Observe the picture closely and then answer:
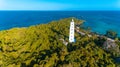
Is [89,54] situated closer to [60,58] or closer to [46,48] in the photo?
[60,58]

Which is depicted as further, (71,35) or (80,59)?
(71,35)

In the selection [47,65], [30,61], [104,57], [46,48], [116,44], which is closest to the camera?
[47,65]

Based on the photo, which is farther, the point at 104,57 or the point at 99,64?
the point at 104,57

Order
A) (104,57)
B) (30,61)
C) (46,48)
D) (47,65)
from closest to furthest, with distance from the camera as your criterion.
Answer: (47,65), (30,61), (104,57), (46,48)

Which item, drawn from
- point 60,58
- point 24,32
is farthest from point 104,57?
point 24,32

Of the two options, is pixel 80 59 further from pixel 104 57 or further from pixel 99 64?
pixel 104 57

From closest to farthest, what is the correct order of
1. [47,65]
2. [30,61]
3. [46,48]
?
1. [47,65]
2. [30,61]
3. [46,48]
